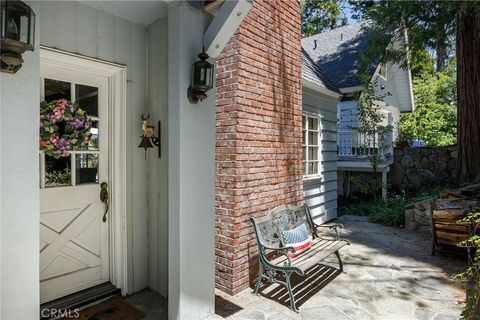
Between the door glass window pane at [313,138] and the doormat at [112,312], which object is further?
the door glass window pane at [313,138]

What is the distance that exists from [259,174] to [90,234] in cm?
209

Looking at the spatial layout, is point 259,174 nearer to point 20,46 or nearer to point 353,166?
point 20,46

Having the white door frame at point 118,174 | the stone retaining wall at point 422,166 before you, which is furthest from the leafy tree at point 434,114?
the white door frame at point 118,174

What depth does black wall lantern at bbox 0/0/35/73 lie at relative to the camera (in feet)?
5.81

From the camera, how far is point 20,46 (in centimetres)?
182

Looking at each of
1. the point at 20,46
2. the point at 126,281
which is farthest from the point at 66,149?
the point at 126,281

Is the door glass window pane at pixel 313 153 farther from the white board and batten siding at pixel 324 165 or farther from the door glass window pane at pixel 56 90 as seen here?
the door glass window pane at pixel 56 90

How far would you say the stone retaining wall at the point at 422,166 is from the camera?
9.45m

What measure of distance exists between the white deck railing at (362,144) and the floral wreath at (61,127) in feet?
26.2

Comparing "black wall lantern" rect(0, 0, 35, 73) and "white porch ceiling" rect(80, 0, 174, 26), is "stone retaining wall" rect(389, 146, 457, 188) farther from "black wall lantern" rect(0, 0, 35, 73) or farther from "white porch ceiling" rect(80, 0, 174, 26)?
"black wall lantern" rect(0, 0, 35, 73)

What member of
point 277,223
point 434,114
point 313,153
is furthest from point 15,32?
point 434,114

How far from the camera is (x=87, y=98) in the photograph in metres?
3.06

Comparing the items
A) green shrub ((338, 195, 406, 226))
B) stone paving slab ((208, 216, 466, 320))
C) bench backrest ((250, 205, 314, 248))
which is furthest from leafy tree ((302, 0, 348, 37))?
bench backrest ((250, 205, 314, 248))

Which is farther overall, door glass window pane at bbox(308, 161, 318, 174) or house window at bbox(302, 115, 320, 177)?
door glass window pane at bbox(308, 161, 318, 174)
